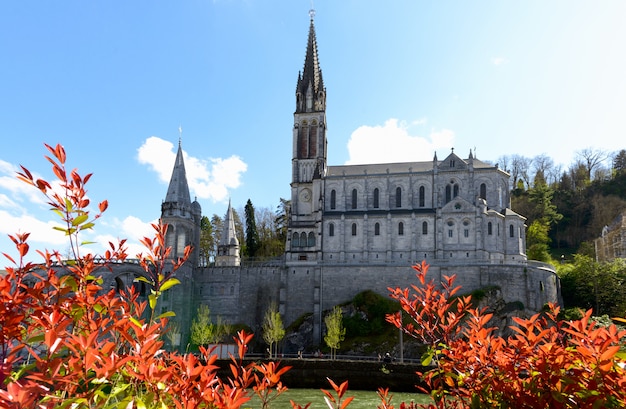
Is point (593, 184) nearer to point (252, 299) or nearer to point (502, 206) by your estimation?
point (502, 206)

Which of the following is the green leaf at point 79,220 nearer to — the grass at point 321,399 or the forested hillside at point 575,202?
the grass at point 321,399

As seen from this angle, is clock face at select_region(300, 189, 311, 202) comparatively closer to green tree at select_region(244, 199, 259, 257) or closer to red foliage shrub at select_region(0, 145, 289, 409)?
green tree at select_region(244, 199, 259, 257)

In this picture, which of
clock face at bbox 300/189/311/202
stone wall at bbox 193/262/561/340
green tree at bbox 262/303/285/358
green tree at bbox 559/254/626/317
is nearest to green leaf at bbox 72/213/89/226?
green tree at bbox 262/303/285/358

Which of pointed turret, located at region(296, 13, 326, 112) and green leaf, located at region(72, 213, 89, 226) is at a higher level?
pointed turret, located at region(296, 13, 326, 112)

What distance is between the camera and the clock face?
192 feet

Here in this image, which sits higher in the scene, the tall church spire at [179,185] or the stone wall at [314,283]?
the tall church spire at [179,185]

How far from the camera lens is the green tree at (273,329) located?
148 ft

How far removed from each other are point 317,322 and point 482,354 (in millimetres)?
45904

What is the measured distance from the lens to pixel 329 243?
53406 millimetres

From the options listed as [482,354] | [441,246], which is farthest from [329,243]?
[482,354]

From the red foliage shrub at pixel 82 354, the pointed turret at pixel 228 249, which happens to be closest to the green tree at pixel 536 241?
the pointed turret at pixel 228 249

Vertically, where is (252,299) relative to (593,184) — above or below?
below

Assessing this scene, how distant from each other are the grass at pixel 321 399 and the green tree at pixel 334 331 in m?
7.91

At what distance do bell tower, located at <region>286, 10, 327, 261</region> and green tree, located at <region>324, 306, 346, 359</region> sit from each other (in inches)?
321
